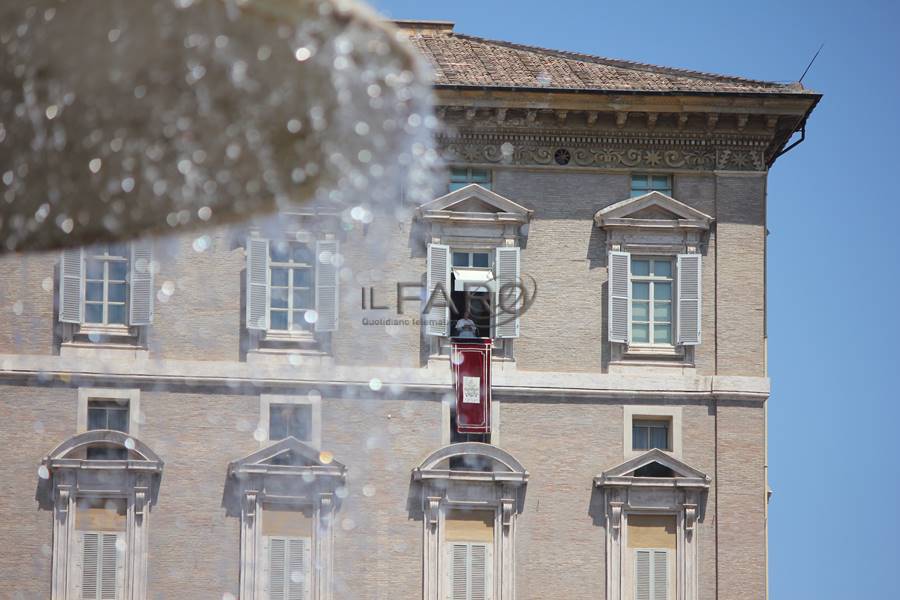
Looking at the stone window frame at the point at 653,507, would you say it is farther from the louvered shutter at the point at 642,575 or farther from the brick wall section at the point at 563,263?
the brick wall section at the point at 563,263

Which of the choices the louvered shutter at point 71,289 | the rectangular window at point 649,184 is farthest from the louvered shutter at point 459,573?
the louvered shutter at point 71,289

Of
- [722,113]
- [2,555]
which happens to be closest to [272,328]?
[2,555]

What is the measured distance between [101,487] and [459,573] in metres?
4.88

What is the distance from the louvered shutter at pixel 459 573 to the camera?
2269cm

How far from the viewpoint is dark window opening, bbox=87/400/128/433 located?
23172mm

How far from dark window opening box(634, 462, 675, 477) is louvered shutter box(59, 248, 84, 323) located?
7.86 m

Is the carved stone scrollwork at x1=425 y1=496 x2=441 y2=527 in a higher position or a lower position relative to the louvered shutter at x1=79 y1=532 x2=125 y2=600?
higher

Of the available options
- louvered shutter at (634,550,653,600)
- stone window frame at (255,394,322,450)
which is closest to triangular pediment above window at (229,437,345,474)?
stone window frame at (255,394,322,450)

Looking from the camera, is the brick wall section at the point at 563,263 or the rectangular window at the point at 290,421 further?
the brick wall section at the point at 563,263

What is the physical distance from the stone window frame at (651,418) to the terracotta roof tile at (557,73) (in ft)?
14.4

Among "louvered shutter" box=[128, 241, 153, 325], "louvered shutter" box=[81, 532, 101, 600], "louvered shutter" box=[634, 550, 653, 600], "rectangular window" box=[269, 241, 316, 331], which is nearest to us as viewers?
"louvered shutter" box=[81, 532, 101, 600]

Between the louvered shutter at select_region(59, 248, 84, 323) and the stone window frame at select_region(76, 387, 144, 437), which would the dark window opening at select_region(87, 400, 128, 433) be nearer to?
the stone window frame at select_region(76, 387, 144, 437)

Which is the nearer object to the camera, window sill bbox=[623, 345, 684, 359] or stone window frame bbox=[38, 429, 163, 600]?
stone window frame bbox=[38, 429, 163, 600]

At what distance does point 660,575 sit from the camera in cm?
2305
